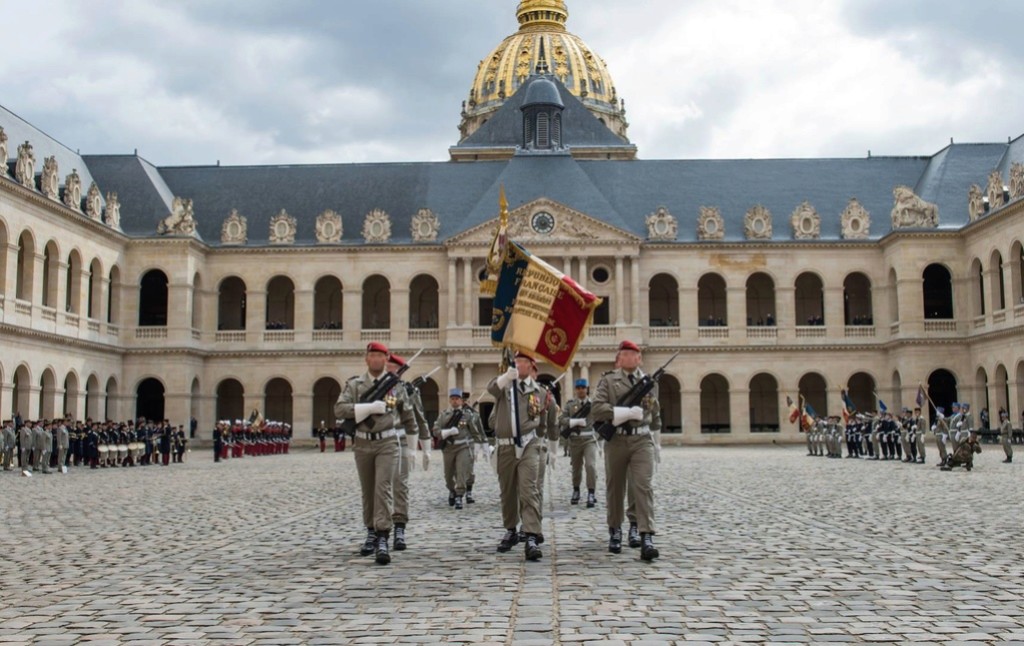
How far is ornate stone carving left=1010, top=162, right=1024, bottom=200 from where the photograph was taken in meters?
44.6

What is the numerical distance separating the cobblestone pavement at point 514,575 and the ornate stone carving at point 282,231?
36.5 meters

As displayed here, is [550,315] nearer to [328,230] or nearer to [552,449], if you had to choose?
[552,449]

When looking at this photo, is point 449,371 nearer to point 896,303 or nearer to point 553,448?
point 896,303

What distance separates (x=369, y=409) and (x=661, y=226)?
43.3m

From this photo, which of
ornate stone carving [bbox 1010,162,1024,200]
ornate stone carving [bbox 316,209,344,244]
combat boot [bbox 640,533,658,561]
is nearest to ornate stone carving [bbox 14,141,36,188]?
ornate stone carving [bbox 316,209,344,244]

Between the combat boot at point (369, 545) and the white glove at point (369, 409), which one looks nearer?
the white glove at point (369, 409)

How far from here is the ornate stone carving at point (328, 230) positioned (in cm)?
5362

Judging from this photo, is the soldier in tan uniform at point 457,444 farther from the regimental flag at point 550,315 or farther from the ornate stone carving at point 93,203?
the ornate stone carving at point 93,203

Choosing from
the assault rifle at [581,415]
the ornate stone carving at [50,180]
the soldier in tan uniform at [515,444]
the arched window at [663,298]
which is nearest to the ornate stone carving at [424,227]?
the arched window at [663,298]

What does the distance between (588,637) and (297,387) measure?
47.3 metres

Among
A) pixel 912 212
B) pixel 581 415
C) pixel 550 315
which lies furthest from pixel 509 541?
pixel 912 212

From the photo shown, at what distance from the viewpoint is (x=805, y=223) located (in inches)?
2098

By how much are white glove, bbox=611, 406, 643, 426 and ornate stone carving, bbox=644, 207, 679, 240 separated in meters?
42.4

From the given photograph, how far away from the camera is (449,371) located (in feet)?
169
